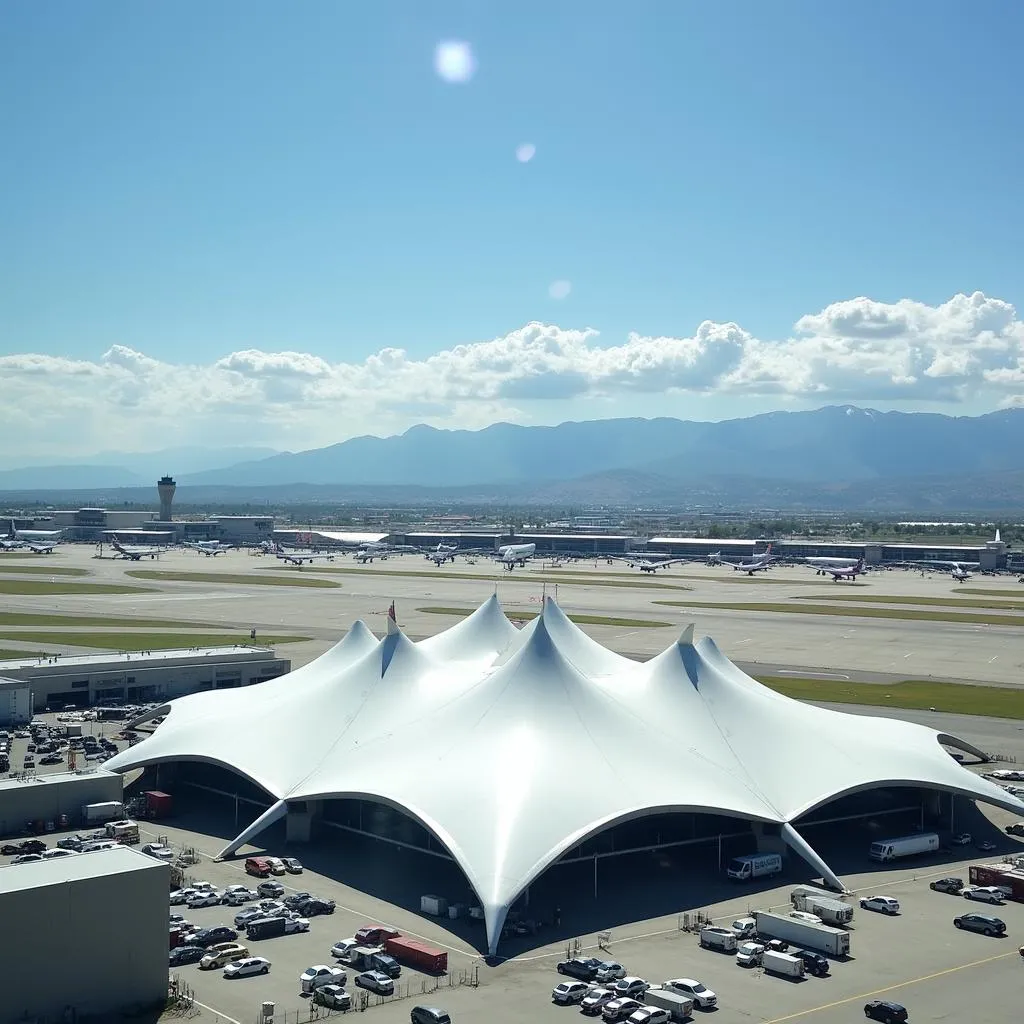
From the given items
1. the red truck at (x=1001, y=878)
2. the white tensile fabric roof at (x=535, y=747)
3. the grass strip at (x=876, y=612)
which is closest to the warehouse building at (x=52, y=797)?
the white tensile fabric roof at (x=535, y=747)

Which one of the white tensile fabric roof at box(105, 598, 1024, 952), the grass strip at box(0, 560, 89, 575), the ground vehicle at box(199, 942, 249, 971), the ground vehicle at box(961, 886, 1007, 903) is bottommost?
the ground vehicle at box(961, 886, 1007, 903)

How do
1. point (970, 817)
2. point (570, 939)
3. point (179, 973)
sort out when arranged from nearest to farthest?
1. point (179, 973)
2. point (570, 939)
3. point (970, 817)

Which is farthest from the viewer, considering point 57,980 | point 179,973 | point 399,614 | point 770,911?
point 399,614

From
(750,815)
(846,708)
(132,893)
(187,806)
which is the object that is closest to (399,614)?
(846,708)

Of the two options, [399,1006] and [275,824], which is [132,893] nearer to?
[399,1006]

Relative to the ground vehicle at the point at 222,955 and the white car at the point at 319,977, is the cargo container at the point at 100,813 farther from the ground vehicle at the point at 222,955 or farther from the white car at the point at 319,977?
the white car at the point at 319,977

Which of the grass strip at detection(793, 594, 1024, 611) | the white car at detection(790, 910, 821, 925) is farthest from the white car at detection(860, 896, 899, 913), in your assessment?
the grass strip at detection(793, 594, 1024, 611)

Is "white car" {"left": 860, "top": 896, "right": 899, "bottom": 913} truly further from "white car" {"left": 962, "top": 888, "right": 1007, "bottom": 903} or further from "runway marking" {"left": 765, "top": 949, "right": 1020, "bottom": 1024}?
"runway marking" {"left": 765, "top": 949, "right": 1020, "bottom": 1024}
